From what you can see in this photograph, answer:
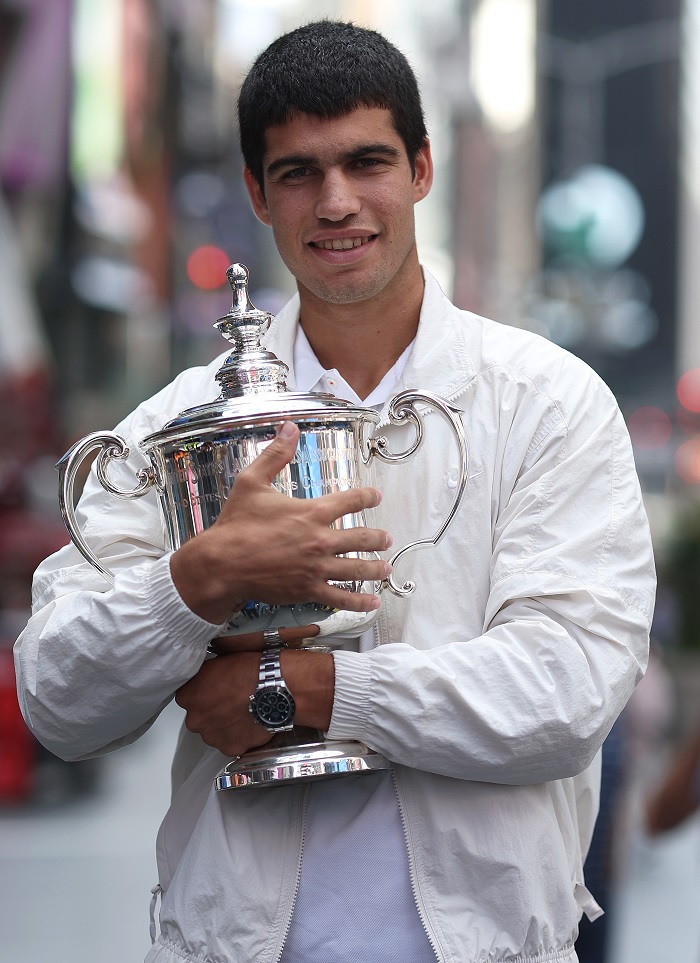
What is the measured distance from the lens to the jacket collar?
2436 mm

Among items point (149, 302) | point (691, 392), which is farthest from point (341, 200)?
point (691, 392)

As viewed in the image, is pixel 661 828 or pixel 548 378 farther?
pixel 661 828

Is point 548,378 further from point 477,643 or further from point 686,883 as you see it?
point 686,883

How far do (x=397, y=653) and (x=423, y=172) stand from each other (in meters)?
1.00

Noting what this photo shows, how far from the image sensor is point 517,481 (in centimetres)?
232

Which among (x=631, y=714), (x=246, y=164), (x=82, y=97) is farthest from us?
(x=82, y=97)

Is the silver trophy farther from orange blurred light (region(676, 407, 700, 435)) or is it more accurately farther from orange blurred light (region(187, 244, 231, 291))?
orange blurred light (region(676, 407, 700, 435))

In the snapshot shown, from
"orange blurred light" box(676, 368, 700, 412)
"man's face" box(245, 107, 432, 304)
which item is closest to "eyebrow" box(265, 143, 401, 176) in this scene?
"man's face" box(245, 107, 432, 304)

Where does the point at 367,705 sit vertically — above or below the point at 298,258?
below

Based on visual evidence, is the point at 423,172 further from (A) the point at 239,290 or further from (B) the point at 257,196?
(A) the point at 239,290

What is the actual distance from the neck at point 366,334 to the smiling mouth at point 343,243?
0.51 ft

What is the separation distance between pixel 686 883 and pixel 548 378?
21.9 ft

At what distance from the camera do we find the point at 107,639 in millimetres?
2113

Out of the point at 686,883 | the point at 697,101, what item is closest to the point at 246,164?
the point at 686,883
